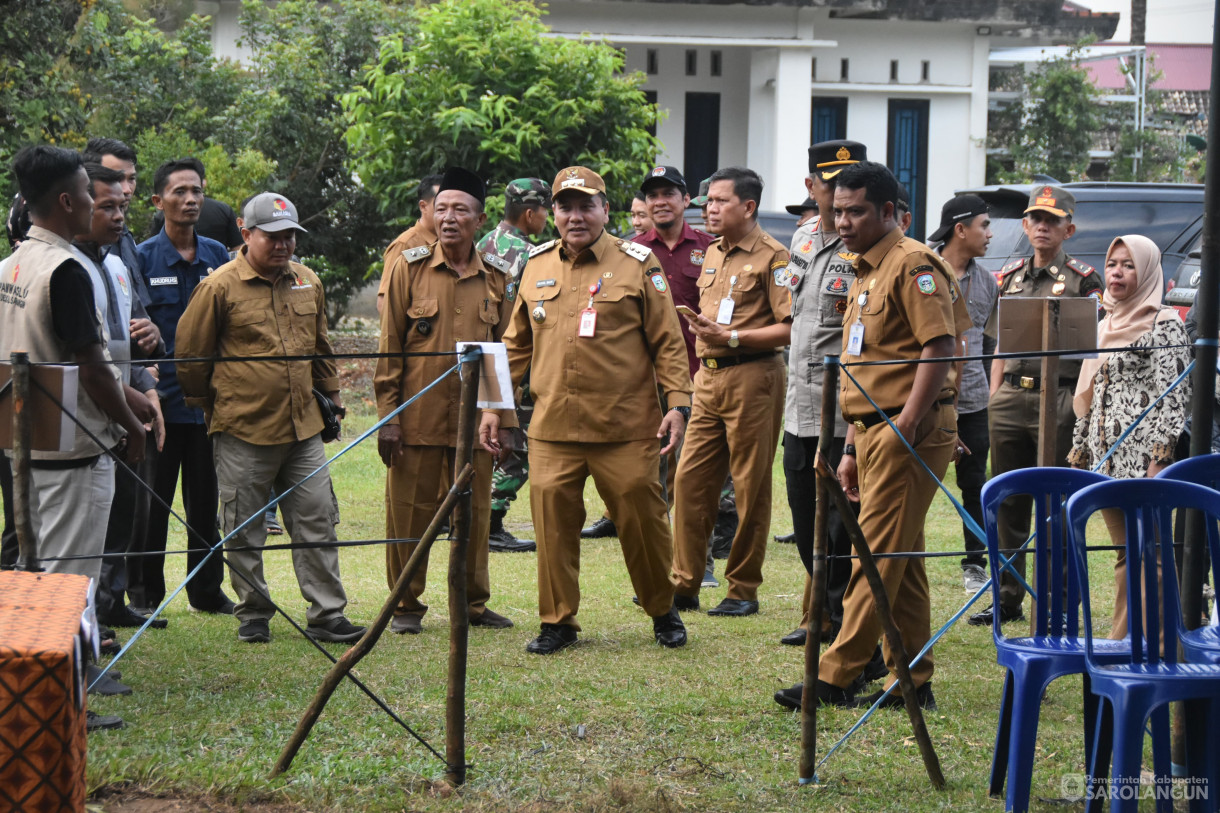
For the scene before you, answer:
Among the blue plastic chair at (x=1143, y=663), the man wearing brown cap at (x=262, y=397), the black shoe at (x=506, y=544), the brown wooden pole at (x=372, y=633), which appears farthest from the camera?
the black shoe at (x=506, y=544)

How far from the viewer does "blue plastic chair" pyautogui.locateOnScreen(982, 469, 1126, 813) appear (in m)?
3.65

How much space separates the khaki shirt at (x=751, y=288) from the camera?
20.5ft

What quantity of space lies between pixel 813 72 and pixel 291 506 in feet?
46.0

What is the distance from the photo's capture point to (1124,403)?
5418 mm

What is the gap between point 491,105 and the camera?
9.44 m

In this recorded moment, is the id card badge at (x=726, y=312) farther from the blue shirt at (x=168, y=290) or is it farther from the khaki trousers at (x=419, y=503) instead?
the blue shirt at (x=168, y=290)

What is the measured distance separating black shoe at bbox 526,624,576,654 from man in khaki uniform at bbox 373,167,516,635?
0.55 meters

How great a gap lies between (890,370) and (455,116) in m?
5.55

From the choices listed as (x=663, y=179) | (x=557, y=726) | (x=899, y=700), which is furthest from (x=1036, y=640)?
(x=663, y=179)

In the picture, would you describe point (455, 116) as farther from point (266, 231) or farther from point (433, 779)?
point (433, 779)

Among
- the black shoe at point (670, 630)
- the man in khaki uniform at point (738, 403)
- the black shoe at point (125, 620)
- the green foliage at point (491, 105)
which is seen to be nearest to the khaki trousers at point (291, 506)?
the black shoe at point (125, 620)

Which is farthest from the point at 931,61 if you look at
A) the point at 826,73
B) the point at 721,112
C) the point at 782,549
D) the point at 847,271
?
the point at 847,271

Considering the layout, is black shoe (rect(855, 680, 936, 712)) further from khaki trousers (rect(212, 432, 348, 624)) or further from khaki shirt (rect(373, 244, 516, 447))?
khaki trousers (rect(212, 432, 348, 624))

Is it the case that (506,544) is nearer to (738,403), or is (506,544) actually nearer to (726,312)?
(738,403)
